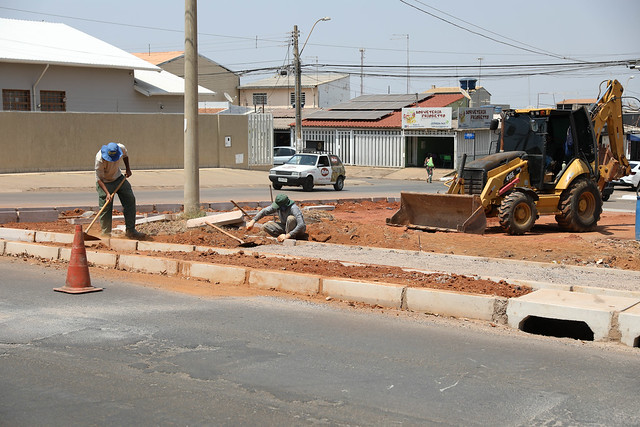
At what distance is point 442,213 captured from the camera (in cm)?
1593

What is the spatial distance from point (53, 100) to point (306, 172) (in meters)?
14.1

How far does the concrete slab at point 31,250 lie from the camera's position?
11.8 m

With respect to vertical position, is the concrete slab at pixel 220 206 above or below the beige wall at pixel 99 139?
below

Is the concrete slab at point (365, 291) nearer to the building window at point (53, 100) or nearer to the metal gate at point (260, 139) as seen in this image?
the building window at point (53, 100)

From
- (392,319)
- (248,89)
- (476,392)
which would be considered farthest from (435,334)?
(248,89)

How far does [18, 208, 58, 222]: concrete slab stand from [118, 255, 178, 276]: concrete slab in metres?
6.43

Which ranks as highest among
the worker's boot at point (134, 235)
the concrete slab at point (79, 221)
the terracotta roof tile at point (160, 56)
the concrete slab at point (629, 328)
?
the terracotta roof tile at point (160, 56)

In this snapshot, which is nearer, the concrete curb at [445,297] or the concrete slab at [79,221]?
the concrete curb at [445,297]

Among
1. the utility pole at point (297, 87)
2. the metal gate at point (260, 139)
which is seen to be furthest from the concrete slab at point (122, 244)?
the metal gate at point (260, 139)

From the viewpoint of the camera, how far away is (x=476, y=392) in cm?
565

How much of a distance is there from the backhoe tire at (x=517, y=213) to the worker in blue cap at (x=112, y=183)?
7279 mm

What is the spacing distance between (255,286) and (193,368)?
3.73 meters

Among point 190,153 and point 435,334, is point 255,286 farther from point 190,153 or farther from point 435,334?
point 190,153

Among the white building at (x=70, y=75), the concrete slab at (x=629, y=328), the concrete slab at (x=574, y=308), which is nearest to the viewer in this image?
the concrete slab at (x=629, y=328)
